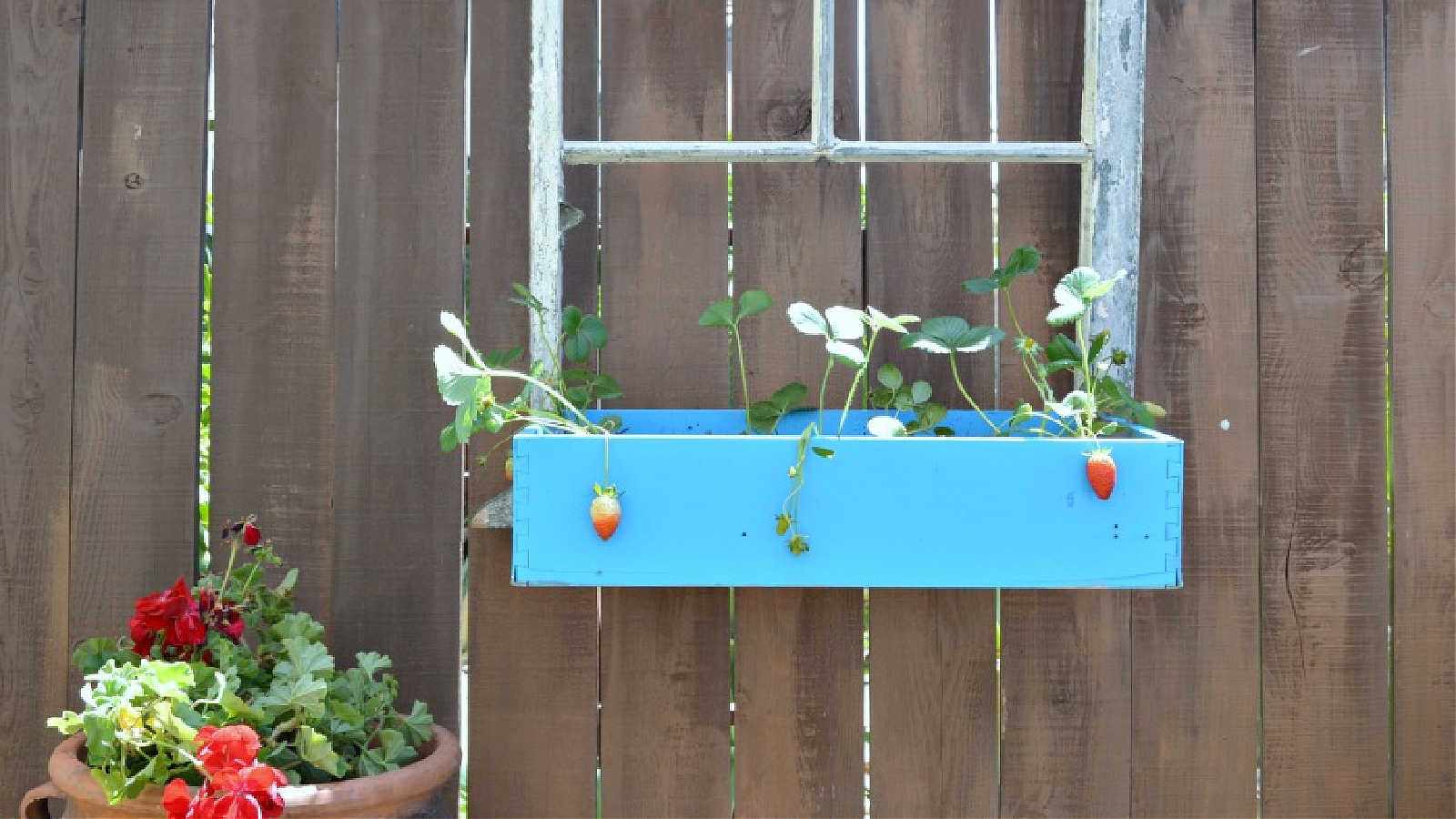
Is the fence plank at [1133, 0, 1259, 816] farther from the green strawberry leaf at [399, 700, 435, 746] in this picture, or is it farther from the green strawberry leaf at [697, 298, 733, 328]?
the green strawberry leaf at [399, 700, 435, 746]

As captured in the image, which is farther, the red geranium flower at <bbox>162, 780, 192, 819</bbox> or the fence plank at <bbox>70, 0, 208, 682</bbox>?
the fence plank at <bbox>70, 0, 208, 682</bbox>

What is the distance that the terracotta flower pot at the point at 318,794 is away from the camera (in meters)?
1.25

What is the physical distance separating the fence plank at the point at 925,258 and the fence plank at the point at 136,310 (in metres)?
0.91

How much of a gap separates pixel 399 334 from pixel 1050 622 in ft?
3.11

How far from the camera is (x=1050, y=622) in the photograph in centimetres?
167

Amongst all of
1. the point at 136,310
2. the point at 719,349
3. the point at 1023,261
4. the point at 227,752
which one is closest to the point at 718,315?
the point at 719,349

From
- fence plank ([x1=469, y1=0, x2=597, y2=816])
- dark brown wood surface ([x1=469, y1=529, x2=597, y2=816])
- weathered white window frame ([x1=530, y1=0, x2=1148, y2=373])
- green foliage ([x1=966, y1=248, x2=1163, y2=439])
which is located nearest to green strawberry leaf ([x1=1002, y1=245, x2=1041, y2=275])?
green foliage ([x1=966, y1=248, x2=1163, y2=439])

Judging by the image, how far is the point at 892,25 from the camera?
1668 millimetres

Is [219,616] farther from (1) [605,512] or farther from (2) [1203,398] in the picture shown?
(2) [1203,398]

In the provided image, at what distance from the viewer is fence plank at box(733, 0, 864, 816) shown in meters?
1.66

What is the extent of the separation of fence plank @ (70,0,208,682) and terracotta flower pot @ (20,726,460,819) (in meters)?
0.35

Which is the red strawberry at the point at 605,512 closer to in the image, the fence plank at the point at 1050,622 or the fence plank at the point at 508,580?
the fence plank at the point at 508,580

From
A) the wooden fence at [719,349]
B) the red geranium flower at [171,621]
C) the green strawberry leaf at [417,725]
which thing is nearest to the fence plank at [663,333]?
the wooden fence at [719,349]

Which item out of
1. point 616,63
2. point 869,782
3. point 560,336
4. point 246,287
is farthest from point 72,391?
point 869,782
